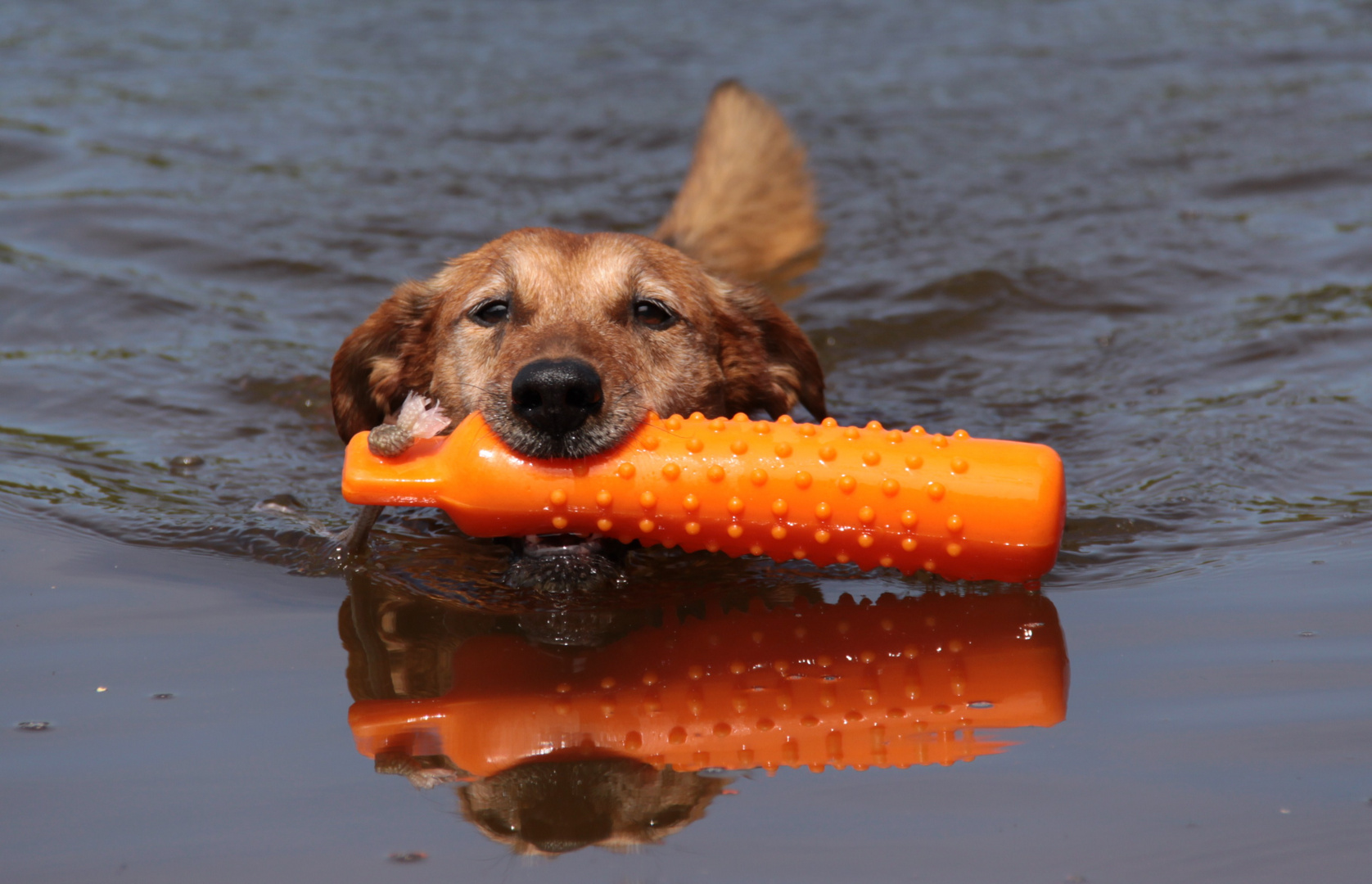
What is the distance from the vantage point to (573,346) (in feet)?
11.1

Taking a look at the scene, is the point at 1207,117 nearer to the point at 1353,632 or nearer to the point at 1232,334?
the point at 1232,334

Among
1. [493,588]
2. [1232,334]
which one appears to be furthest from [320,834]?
[1232,334]

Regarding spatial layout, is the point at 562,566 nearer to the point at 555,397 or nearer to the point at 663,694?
the point at 555,397

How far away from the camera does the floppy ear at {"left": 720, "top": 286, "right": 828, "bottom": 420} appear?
424 centimetres

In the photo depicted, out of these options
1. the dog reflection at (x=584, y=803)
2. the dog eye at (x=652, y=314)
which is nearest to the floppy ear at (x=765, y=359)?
the dog eye at (x=652, y=314)

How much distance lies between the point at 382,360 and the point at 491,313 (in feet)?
1.89

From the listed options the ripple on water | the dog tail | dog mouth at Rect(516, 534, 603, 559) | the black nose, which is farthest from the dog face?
the dog tail

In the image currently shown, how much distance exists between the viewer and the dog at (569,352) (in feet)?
9.94

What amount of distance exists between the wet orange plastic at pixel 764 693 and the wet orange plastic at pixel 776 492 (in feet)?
Answer: 0.61

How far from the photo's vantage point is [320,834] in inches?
82.0

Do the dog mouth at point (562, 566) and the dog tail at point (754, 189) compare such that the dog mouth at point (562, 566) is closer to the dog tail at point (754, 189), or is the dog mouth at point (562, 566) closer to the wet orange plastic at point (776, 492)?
the wet orange plastic at point (776, 492)

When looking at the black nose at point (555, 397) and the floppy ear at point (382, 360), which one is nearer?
the black nose at point (555, 397)

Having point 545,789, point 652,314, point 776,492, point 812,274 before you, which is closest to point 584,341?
point 652,314

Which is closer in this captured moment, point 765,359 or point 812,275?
point 765,359
